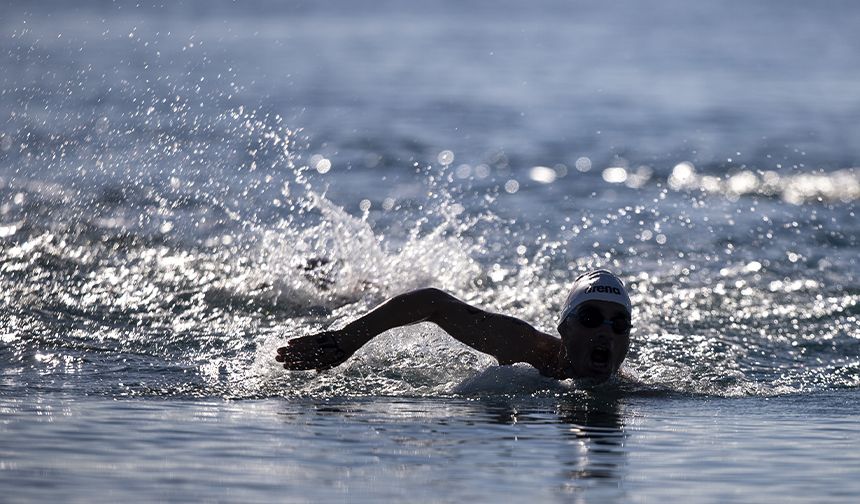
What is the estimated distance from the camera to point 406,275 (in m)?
13.0

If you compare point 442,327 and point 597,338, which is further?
point 442,327

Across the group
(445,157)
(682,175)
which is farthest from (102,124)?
(682,175)

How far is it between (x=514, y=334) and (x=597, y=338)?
1.87 ft

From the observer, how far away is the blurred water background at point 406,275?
696 cm

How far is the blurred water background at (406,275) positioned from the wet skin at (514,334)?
0.17 metres

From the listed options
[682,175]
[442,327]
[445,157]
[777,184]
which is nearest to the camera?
[442,327]

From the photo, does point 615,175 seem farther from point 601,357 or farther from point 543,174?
point 601,357

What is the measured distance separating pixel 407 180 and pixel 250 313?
783 cm

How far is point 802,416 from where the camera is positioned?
8.53 metres

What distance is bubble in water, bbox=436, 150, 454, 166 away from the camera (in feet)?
69.6

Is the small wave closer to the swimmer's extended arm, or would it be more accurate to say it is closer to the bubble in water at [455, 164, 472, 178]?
the bubble in water at [455, 164, 472, 178]

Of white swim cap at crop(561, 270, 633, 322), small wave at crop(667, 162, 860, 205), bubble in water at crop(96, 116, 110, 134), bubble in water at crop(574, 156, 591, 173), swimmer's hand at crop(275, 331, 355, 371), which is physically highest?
bubble in water at crop(96, 116, 110, 134)

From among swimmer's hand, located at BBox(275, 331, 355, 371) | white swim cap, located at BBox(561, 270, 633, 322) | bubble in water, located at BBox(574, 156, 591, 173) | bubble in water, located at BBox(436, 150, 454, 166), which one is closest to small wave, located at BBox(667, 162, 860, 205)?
bubble in water, located at BBox(574, 156, 591, 173)

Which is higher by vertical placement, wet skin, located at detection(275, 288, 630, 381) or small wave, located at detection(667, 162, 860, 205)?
small wave, located at detection(667, 162, 860, 205)
